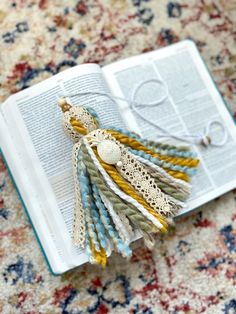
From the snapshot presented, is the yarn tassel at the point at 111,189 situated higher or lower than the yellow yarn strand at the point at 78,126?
lower

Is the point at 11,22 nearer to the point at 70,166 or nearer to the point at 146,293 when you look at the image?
the point at 70,166

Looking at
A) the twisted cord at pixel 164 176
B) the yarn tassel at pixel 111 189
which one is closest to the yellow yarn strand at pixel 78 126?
the yarn tassel at pixel 111 189

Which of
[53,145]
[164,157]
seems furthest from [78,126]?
[164,157]

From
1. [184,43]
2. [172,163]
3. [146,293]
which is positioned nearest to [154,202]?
[172,163]

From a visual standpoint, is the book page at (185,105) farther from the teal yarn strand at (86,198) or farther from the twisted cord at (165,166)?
the teal yarn strand at (86,198)

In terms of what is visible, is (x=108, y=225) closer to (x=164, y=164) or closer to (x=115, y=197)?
(x=115, y=197)

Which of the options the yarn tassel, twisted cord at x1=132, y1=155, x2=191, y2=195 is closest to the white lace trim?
the yarn tassel

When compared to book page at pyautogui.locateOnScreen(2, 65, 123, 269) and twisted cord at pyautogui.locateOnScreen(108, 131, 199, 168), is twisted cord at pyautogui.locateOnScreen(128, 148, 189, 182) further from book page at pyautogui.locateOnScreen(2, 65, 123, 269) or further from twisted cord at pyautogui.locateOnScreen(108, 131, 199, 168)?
book page at pyautogui.locateOnScreen(2, 65, 123, 269)
